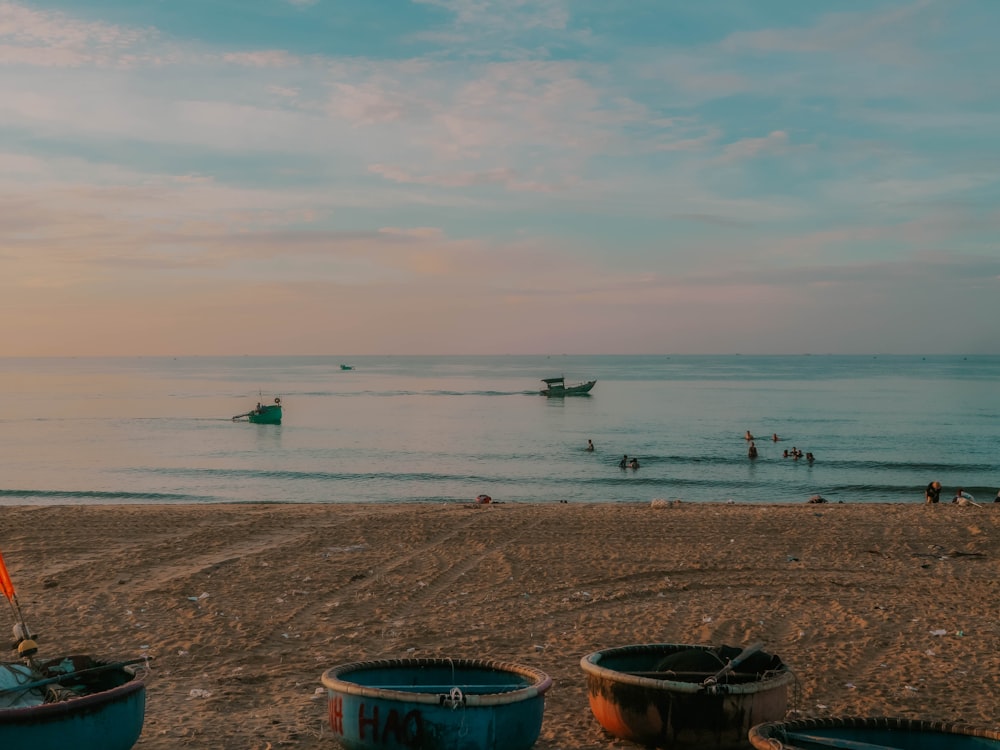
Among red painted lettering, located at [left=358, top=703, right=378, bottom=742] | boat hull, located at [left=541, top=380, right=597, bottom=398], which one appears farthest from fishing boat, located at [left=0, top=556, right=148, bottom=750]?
boat hull, located at [left=541, top=380, right=597, bottom=398]

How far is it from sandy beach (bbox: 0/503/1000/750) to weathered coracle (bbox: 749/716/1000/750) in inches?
67.7

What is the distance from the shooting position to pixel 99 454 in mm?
45781

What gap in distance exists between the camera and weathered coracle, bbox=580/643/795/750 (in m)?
6.80

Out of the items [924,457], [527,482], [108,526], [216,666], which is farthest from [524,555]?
[924,457]

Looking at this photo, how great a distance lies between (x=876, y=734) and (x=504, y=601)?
6.82 metres

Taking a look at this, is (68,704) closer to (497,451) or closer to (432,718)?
(432,718)

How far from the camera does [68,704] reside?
5.92 metres

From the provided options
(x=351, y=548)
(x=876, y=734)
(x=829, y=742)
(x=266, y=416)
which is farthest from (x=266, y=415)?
(x=829, y=742)

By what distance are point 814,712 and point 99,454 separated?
44102 mm

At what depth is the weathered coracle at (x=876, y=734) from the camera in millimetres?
5906

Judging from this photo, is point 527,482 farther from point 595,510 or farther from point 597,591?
point 597,591

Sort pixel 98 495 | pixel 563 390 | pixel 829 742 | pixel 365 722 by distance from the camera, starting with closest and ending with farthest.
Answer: pixel 829 742 < pixel 365 722 < pixel 98 495 < pixel 563 390

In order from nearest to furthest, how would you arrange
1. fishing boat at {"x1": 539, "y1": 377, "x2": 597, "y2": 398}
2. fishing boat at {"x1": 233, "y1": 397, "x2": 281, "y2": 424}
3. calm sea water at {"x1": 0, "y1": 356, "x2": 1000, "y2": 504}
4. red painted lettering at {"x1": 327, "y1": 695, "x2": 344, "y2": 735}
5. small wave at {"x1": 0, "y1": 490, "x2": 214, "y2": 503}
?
red painted lettering at {"x1": 327, "y1": 695, "x2": 344, "y2": 735} < small wave at {"x1": 0, "y1": 490, "x2": 214, "y2": 503} < calm sea water at {"x1": 0, "y1": 356, "x2": 1000, "y2": 504} < fishing boat at {"x1": 233, "y1": 397, "x2": 281, "y2": 424} < fishing boat at {"x1": 539, "y1": 377, "x2": 597, "y2": 398}

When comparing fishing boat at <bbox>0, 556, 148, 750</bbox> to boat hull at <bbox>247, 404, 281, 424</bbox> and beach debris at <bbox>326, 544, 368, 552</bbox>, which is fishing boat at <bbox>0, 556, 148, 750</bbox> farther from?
boat hull at <bbox>247, 404, 281, 424</bbox>
